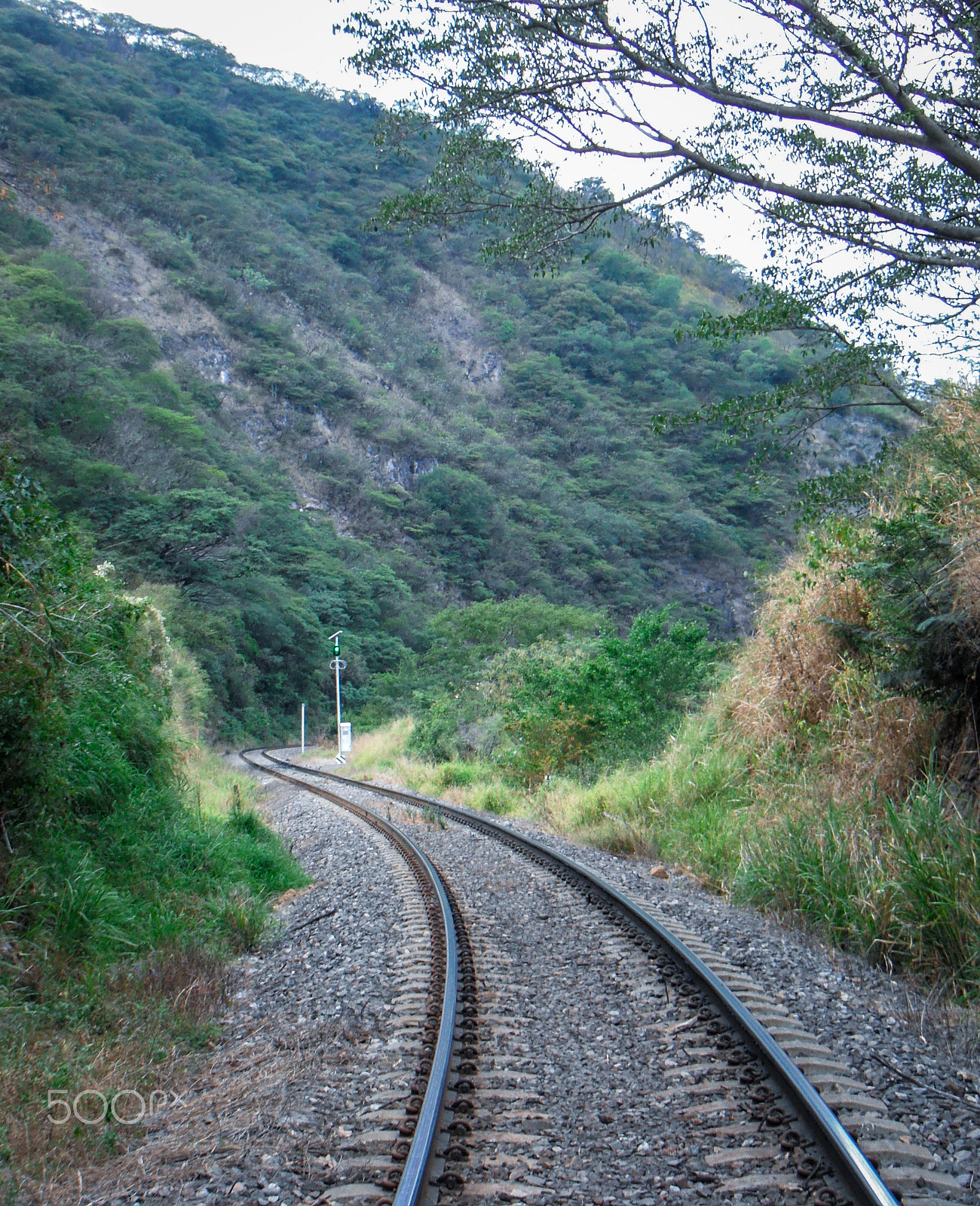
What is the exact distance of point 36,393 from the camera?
121 ft

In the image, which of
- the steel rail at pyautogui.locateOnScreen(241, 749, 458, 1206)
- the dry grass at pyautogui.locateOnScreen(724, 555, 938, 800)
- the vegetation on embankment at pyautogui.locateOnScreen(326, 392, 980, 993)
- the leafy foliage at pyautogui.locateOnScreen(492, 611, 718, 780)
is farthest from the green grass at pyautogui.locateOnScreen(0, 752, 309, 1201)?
the leafy foliage at pyautogui.locateOnScreen(492, 611, 718, 780)

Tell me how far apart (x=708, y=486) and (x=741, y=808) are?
65.9 meters

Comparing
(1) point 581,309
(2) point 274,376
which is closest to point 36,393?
(2) point 274,376

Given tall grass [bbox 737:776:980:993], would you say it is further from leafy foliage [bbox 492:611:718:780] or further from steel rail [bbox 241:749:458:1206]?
leafy foliage [bbox 492:611:718:780]

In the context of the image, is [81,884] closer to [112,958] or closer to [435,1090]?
[112,958]

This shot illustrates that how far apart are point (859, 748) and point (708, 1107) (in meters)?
4.29

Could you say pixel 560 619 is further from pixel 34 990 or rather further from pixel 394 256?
pixel 394 256

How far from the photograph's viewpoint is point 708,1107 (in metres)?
3.47

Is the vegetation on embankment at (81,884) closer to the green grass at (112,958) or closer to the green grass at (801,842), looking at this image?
the green grass at (112,958)

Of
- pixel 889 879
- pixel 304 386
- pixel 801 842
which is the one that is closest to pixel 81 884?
pixel 801 842

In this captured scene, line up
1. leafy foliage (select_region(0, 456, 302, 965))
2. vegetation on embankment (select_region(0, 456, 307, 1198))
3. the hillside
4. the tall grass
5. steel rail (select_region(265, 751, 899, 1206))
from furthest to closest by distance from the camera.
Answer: the hillside, leafy foliage (select_region(0, 456, 302, 965)), the tall grass, vegetation on embankment (select_region(0, 456, 307, 1198)), steel rail (select_region(265, 751, 899, 1206))

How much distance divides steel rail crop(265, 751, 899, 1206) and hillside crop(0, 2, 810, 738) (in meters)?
12.9

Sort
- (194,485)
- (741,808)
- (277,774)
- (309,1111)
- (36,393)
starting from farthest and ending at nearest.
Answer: (194,485), (36,393), (277,774), (741,808), (309,1111)

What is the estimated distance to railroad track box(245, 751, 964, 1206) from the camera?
115 inches
